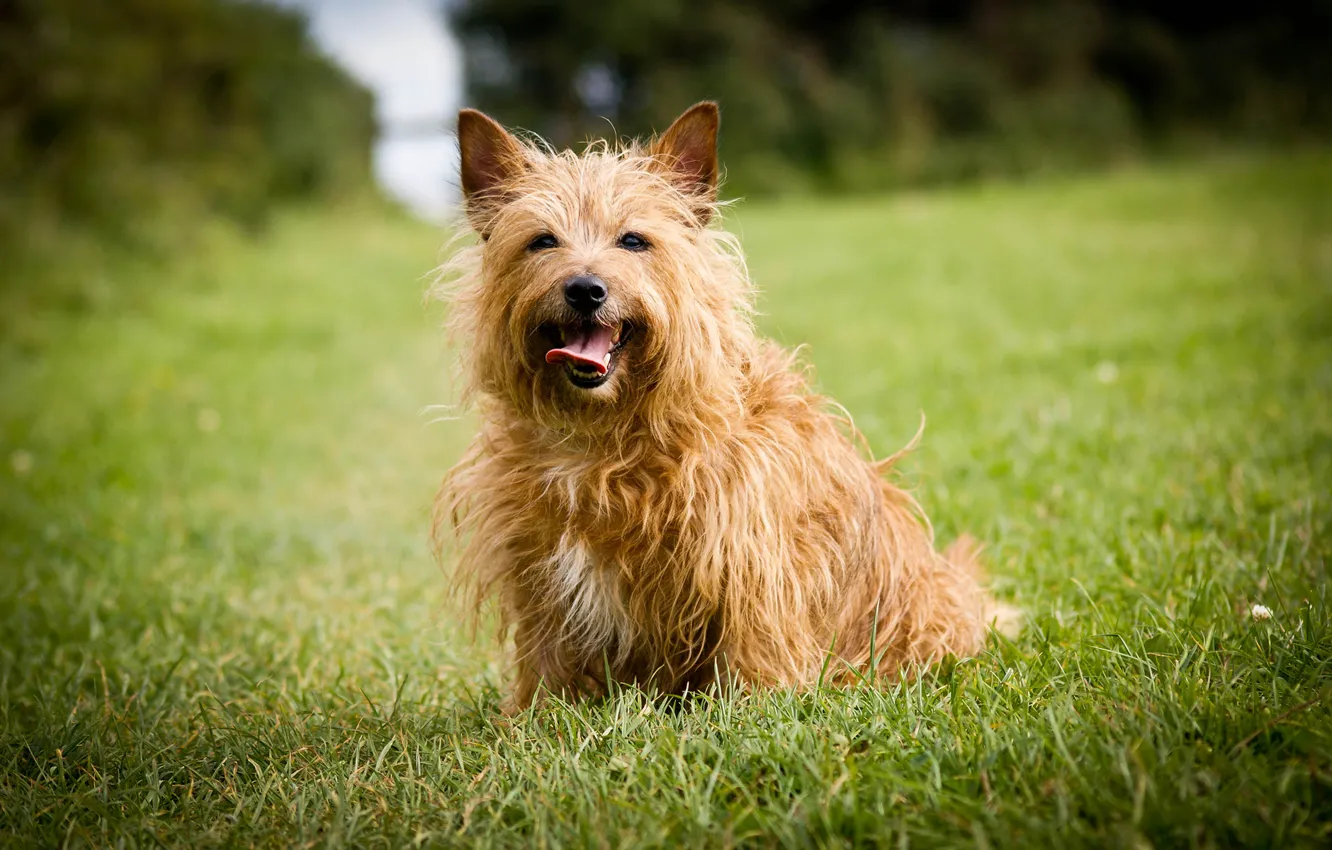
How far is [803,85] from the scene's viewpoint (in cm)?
2262

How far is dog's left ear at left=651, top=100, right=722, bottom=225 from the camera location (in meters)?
2.98

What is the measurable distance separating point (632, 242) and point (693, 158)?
1.26 ft

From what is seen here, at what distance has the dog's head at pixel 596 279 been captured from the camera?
269 centimetres

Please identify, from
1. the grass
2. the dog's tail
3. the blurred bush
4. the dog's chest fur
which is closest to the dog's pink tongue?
the dog's chest fur

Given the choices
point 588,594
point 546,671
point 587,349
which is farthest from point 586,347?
point 546,671

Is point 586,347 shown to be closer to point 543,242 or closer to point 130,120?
point 543,242

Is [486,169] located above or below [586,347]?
above

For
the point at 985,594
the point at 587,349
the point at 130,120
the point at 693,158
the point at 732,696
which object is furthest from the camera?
the point at 130,120

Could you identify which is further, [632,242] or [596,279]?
[632,242]

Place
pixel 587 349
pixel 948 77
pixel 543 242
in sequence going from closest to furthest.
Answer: pixel 587 349 < pixel 543 242 < pixel 948 77

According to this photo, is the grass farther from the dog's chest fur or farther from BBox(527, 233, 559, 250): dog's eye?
BBox(527, 233, 559, 250): dog's eye

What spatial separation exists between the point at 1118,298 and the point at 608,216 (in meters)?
8.02

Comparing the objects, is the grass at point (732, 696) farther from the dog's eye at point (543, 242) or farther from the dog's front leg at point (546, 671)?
the dog's eye at point (543, 242)

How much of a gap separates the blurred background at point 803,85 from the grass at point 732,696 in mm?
6047
